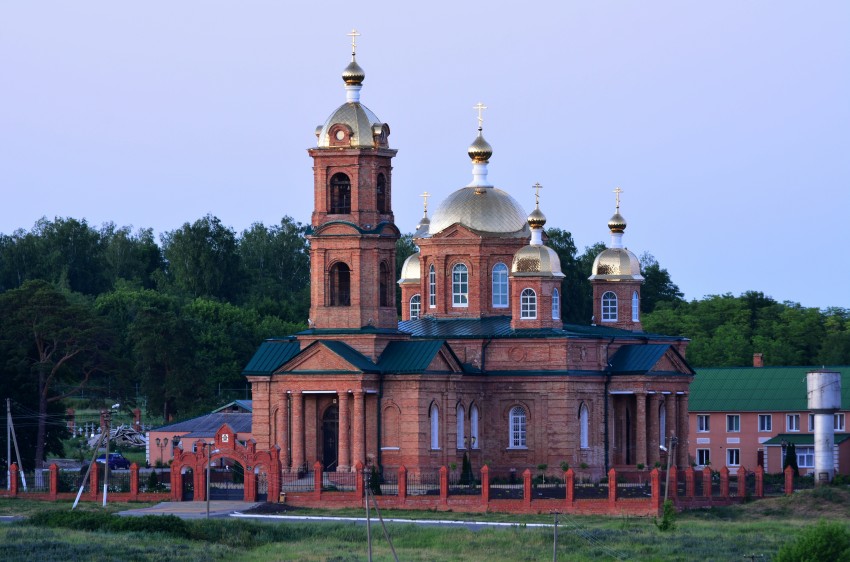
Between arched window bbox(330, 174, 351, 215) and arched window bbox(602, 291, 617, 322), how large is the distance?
13831 millimetres

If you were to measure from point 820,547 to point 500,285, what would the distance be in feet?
97.1

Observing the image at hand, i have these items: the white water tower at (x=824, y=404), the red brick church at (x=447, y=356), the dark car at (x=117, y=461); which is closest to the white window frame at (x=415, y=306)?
the red brick church at (x=447, y=356)

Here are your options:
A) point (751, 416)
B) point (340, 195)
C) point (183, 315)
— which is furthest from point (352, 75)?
point (183, 315)

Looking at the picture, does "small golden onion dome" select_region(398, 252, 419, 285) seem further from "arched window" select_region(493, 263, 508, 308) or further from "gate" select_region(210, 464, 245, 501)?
"gate" select_region(210, 464, 245, 501)

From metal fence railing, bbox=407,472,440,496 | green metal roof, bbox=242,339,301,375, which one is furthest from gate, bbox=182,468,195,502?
metal fence railing, bbox=407,472,440,496

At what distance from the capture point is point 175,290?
12775 centimetres

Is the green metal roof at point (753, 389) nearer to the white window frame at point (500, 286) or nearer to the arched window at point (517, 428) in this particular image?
the white window frame at point (500, 286)

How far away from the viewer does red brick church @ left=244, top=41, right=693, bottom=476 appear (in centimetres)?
7425

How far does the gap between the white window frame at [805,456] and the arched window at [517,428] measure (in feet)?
53.1

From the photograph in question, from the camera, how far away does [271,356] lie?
7638 cm

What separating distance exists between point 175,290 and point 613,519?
6345cm

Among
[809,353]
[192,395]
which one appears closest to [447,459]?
[192,395]

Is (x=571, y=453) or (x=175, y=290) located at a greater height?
(x=175, y=290)

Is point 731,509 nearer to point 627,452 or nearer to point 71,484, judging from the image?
point 627,452
